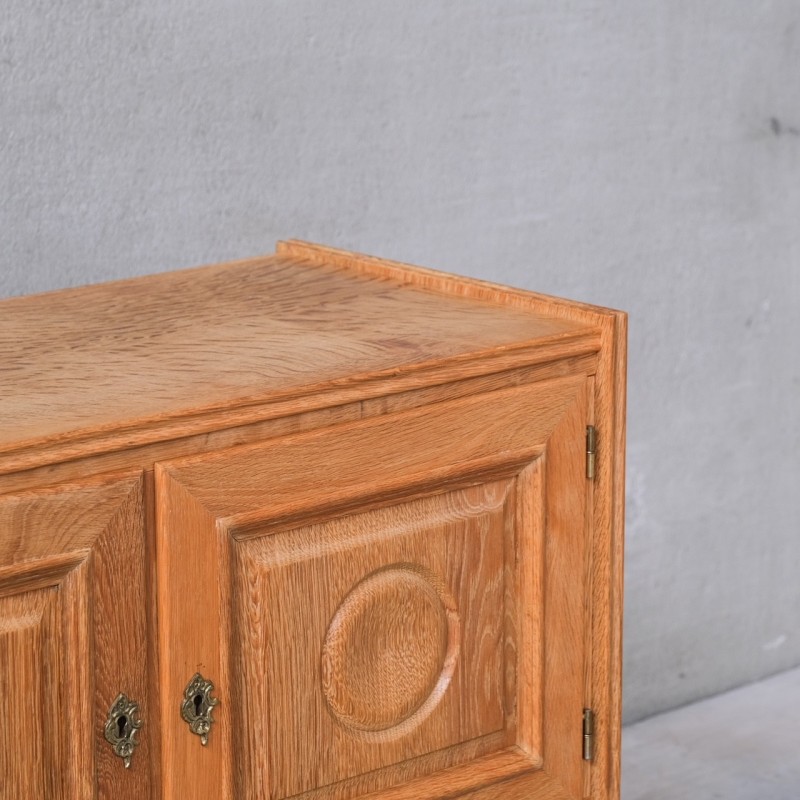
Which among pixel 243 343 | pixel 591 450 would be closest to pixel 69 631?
pixel 243 343

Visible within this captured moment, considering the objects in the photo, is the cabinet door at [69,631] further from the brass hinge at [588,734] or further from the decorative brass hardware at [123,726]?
the brass hinge at [588,734]

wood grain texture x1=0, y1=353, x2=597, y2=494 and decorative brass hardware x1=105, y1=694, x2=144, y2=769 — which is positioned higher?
wood grain texture x1=0, y1=353, x2=597, y2=494

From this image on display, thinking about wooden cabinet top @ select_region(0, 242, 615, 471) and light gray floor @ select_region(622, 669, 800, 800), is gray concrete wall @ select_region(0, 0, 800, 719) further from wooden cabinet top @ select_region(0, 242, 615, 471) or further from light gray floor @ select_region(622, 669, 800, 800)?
wooden cabinet top @ select_region(0, 242, 615, 471)

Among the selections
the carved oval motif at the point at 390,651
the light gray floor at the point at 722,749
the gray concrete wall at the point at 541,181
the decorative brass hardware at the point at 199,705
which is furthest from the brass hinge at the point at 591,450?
the light gray floor at the point at 722,749

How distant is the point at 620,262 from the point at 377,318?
3.75 feet

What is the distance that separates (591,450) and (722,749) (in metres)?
1.43

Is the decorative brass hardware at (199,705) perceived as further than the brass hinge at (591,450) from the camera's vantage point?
No

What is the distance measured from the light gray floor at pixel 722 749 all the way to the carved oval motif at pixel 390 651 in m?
1.23

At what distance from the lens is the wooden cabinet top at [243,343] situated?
1.17 m

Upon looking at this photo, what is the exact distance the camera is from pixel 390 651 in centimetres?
134

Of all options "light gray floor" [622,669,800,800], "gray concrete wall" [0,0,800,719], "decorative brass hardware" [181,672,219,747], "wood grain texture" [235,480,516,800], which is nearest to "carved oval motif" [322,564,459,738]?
"wood grain texture" [235,480,516,800]

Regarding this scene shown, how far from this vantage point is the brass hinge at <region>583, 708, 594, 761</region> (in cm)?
148

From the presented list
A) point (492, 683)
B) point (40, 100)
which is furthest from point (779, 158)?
point (492, 683)

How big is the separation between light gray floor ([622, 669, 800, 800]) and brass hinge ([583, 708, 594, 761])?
1.05 metres
